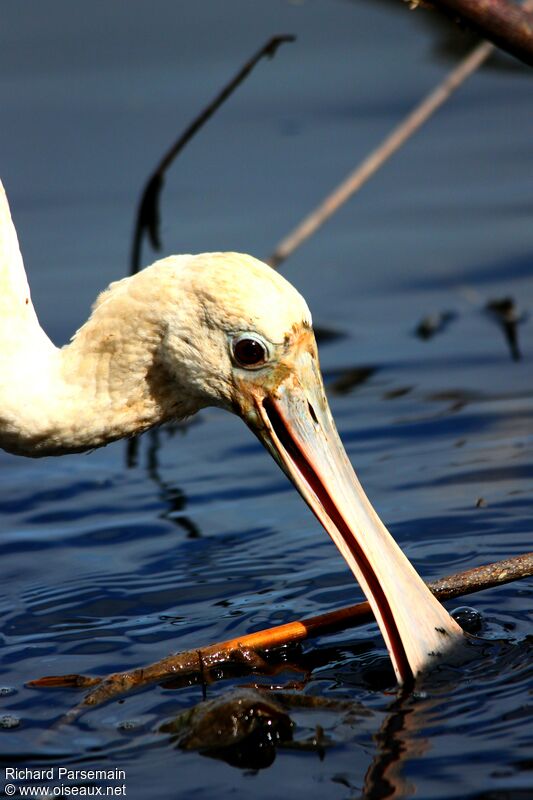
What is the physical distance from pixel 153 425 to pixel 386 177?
6.77 m

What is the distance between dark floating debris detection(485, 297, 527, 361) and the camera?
385 inches

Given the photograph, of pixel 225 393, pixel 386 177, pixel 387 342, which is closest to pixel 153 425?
pixel 225 393

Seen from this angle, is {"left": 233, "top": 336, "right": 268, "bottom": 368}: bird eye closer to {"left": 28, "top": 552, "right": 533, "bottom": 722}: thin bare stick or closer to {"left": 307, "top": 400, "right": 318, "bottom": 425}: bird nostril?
{"left": 307, "top": 400, "right": 318, "bottom": 425}: bird nostril

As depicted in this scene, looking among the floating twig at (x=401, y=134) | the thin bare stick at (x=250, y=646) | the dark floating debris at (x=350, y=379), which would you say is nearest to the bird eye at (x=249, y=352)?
the thin bare stick at (x=250, y=646)

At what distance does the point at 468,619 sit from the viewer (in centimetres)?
607

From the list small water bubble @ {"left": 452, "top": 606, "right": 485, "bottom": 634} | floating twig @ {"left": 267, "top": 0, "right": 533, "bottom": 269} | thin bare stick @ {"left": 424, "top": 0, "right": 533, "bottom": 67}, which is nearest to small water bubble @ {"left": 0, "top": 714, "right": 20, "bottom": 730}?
small water bubble @ {"left": 452, "top": 606, "right": 485, "bottom": 634}

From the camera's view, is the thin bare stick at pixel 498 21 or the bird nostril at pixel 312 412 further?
the bird nostril at pixel 312 412

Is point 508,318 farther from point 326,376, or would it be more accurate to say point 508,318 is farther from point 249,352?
point 249,352

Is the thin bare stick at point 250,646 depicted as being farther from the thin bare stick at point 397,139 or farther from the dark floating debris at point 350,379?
the dark floating debris at point 350,379

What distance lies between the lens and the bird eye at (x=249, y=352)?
18.4ft

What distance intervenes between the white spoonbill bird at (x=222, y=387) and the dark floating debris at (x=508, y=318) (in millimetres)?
4063

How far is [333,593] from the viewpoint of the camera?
654 centimetres

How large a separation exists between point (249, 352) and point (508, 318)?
4.82m

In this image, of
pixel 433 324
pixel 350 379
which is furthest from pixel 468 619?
pixel 433 324
